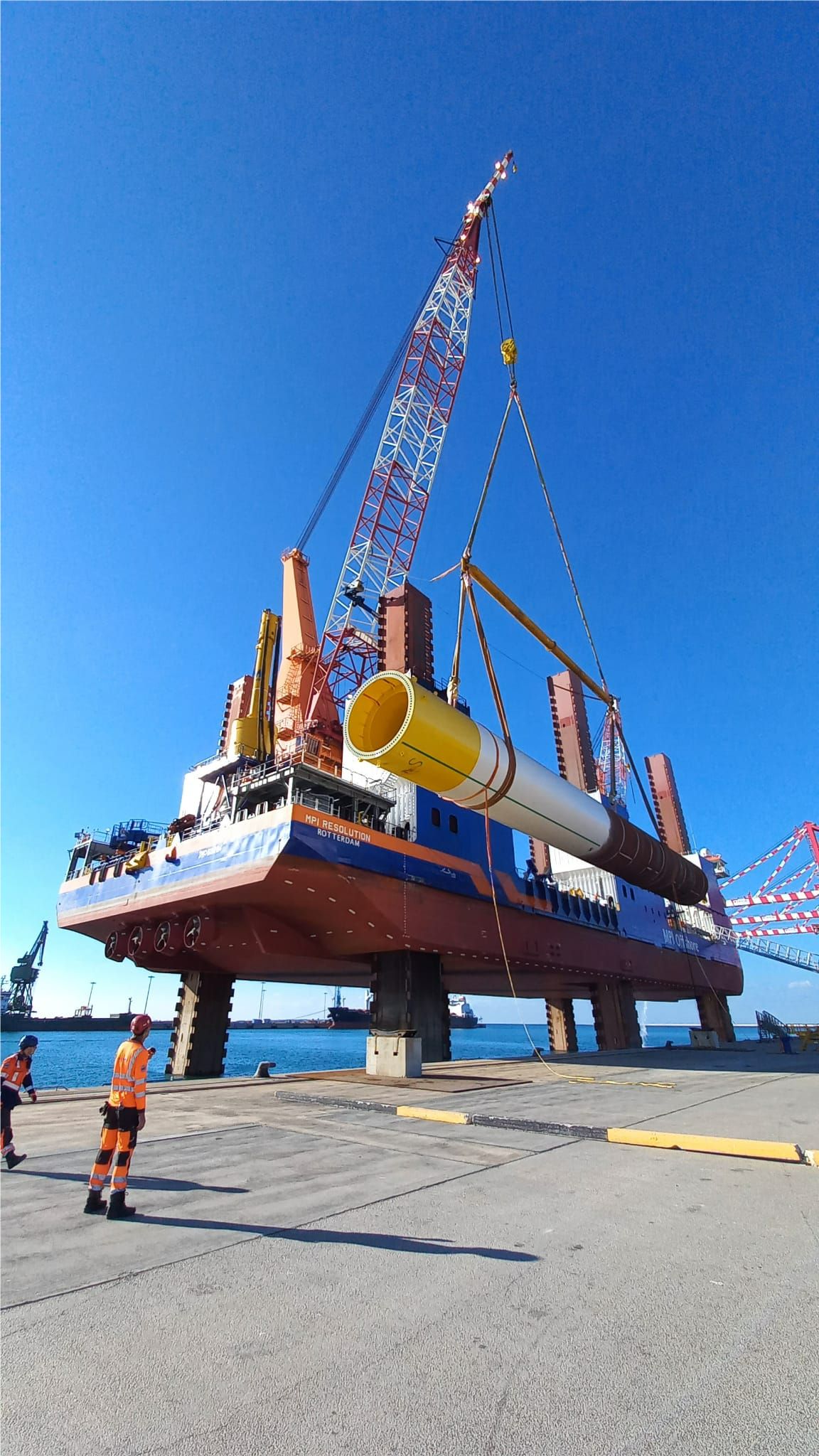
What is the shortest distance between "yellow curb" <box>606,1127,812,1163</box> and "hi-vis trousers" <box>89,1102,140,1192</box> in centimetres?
655

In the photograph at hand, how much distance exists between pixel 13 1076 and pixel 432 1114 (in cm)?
663

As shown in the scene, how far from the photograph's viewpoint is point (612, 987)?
41125 mm

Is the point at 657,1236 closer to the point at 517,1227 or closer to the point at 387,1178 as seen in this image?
the point at 517,1227

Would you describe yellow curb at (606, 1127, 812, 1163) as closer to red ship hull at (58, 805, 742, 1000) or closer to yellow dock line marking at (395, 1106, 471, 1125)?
yellow dock line marking at (395, 1106, 471, 1125)

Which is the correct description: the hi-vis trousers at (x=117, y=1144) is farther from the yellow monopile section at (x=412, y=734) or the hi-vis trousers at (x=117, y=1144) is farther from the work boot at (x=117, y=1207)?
the yellow monopile section at (x=412, y=734)

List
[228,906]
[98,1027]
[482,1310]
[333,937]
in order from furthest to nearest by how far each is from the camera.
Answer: [98,1027], [333,937], [228,906], [482,1310]

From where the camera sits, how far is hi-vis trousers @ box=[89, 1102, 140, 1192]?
18.9 feet

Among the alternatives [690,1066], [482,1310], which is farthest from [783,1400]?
[690,1066]

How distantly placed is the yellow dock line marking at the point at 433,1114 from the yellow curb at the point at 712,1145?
264 cm

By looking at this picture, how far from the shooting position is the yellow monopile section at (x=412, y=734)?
914 cm

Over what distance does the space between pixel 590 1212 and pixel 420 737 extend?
18.6 ft

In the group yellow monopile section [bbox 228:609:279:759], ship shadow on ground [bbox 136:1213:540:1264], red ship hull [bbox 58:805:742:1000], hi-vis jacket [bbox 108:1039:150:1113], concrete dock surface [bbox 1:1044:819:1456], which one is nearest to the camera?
concrete dock surface [bbox 1:1044:819:1456]

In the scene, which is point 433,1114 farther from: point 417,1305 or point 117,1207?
point 417,1305

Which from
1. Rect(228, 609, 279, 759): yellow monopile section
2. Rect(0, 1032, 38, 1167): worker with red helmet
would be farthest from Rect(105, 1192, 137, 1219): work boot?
Rect(228, 609, 279, 759): yellow monopile section
